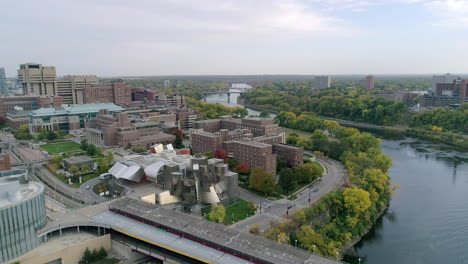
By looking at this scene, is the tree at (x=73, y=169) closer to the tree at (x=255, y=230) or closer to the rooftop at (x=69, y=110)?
the tree at (x=255, y=230)

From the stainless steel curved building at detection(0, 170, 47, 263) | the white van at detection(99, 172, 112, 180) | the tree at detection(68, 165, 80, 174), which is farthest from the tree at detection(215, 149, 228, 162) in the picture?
the stainless steel curved building at detection(0, 170, 47, 263)

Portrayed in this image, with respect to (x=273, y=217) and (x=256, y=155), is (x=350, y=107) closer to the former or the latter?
(x=256, y=155)

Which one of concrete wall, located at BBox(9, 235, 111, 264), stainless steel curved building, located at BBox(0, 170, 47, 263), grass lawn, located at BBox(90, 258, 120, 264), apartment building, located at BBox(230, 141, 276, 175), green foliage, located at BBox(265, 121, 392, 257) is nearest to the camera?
stainless steel curved building, located at BBox(0, 170, 47, 263)

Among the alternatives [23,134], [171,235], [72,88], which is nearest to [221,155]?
[171,235]

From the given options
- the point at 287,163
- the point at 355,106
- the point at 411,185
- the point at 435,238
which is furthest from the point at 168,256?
the point at 355,106

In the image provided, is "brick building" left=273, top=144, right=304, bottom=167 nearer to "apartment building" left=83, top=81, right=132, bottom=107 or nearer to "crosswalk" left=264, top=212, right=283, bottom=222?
"crosswalk" left=264, top=212, right=283, bottom=222

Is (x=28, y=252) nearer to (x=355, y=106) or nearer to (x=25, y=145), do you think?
(x=25, y=145)

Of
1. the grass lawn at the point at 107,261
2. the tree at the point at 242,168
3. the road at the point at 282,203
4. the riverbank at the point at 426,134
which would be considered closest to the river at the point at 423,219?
the road at the point at 282,203
